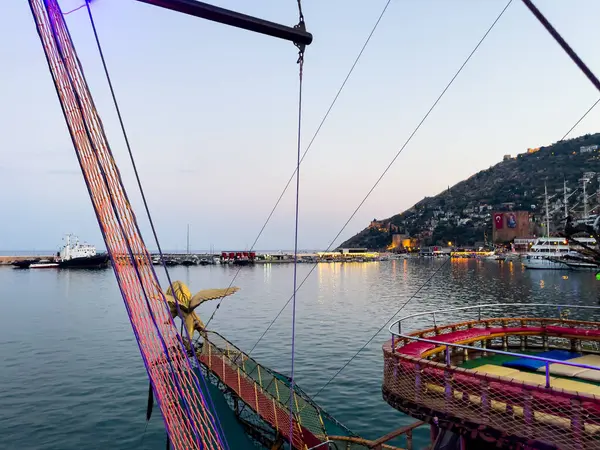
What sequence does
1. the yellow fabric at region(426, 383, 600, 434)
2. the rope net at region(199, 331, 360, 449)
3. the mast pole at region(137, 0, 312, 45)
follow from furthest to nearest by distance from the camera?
the rope net at region(199, 331, 360, 449) → the mast pole at region(137, 0, 312, 45) → the yellow fabric at region(426, 383, 600, 434)

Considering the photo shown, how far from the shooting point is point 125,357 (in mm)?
35781

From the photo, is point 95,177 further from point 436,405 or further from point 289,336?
point 289,336

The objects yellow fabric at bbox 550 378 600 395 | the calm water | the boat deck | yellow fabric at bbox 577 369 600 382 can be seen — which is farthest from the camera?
the calm water

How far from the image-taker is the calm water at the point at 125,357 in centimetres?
2133

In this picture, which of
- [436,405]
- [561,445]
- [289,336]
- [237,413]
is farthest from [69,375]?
[561,445]

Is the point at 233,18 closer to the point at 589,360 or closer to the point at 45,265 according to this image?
the point at 589,360

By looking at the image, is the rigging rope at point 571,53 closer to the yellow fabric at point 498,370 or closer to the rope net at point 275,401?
the yellow fabric at point 498,370

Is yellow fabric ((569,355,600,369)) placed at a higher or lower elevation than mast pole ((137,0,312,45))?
lower

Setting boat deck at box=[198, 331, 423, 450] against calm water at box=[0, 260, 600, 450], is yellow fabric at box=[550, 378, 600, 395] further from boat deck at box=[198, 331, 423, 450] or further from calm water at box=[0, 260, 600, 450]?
calm water at box=[0, 260, 600, 450]

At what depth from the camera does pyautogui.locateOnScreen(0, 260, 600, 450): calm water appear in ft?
70.0

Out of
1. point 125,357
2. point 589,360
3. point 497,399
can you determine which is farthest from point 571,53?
point 125,357

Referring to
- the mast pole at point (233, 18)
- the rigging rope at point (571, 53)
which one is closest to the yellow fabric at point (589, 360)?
the rigging rope at point (571, 53)

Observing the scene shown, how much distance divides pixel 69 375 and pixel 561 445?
110 ft

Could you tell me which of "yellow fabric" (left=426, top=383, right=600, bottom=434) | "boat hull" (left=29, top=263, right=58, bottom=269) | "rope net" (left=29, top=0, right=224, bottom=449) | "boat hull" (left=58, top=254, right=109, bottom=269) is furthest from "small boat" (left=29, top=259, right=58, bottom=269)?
"yellow fabric" (left=426, top=383, right=600, bottom=434)
